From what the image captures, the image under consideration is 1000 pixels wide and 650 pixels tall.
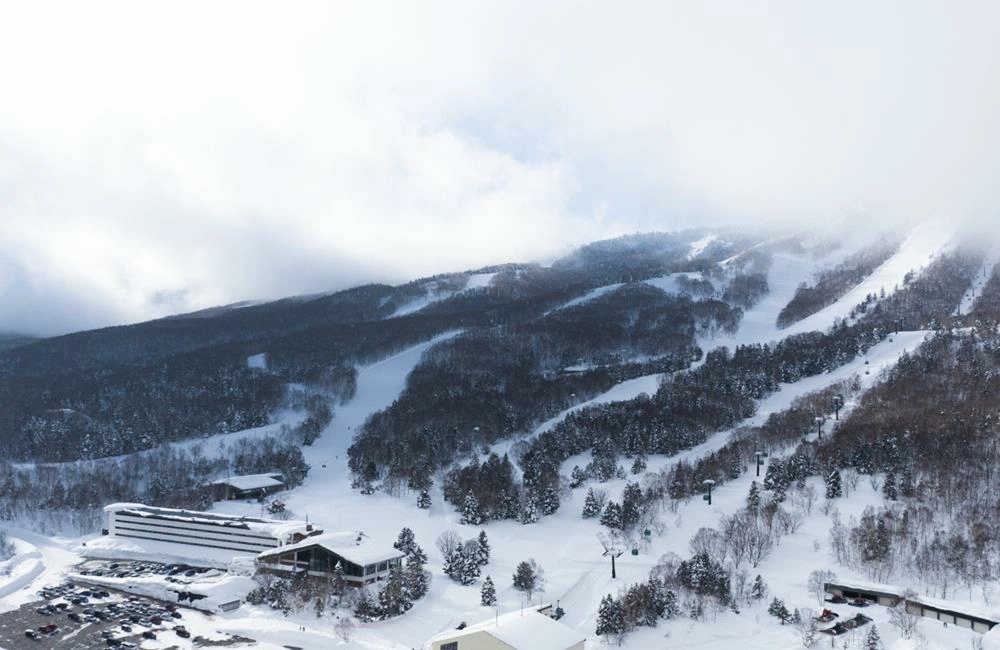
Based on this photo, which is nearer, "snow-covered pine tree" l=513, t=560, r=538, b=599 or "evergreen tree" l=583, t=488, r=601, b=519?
"snow-covered pine tree" l=513, t=560, r=538, b=599

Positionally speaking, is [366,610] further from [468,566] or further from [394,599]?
[468,566]

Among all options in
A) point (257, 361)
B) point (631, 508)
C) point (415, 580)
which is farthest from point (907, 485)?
point (257, 361)

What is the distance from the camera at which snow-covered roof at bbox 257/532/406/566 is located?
229 feet

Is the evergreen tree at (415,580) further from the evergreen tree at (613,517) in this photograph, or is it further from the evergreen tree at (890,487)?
the evergreen tree at (890,487)

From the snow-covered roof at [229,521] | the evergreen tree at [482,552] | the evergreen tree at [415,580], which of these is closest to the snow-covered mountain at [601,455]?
the evergreen tree at [482,552]

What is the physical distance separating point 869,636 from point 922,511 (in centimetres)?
2494

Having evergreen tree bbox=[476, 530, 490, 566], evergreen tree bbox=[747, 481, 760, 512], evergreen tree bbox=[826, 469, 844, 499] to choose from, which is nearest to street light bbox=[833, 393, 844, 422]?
evergreen tree bbox=[826, 469, 844, 499]

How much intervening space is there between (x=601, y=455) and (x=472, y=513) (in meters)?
22.5

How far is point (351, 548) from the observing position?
7200 cm

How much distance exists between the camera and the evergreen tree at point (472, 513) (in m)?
87.6

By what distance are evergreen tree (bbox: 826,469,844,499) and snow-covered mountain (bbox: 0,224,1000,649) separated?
0.28m

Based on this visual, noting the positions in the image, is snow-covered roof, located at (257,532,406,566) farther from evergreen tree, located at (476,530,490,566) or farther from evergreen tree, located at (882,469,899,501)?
evergreen tree, located at (882,469,899,501)

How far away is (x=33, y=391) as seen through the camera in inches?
7146

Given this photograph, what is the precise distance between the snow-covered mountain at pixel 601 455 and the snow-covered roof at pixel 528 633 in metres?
8.78
